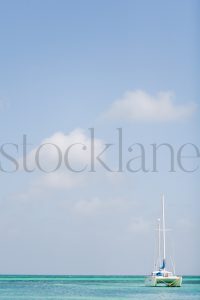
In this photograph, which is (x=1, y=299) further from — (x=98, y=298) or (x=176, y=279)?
(x=176, y=279)

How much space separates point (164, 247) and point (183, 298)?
1.55 meters

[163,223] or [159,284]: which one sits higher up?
[163,223]

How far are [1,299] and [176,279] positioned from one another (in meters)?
3.89

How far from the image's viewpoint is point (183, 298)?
40.8 feet

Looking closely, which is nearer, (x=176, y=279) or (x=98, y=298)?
(x=98, y=298)

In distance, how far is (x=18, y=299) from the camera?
1250 centimetres

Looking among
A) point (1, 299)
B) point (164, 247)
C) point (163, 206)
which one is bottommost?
point (1, 299)

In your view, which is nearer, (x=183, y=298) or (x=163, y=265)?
(x=183, y=298)

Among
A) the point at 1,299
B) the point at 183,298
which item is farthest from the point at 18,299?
the point at 183,298

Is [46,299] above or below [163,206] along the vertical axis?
below

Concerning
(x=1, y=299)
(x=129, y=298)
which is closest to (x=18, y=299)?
(x=1, y=299)

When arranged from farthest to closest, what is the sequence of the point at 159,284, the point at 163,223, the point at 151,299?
the point at 159,284, the point at 163,223, the point at 151,299


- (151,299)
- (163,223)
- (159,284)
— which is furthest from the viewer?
(159,284)

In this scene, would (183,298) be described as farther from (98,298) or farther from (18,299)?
(18,299)
